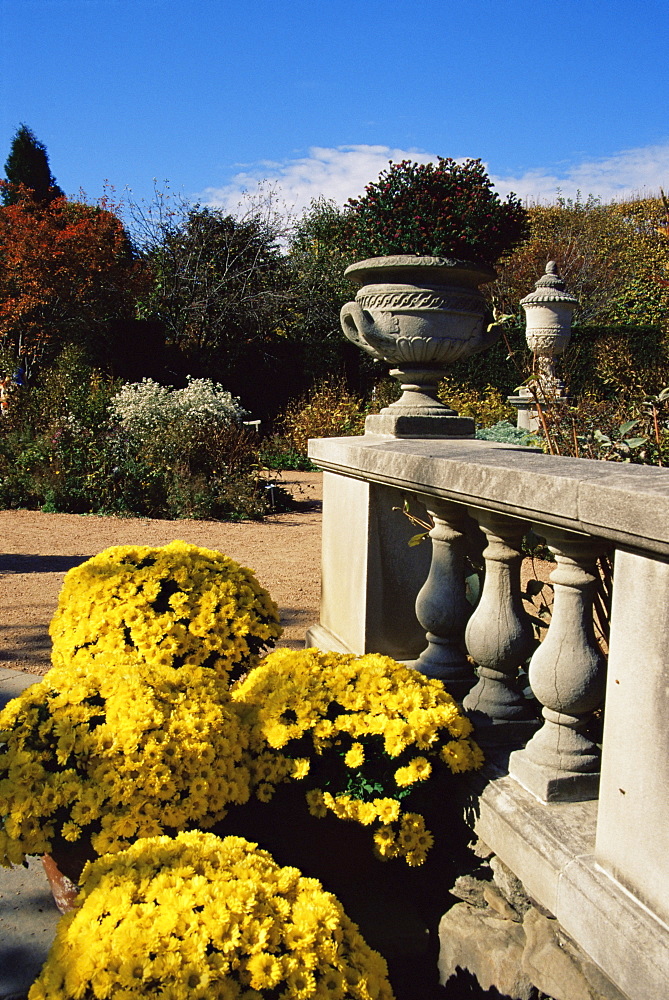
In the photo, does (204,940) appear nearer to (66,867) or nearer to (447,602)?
(66,867)

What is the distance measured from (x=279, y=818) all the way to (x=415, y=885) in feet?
1.29

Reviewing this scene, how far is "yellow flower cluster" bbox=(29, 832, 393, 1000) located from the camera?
1.21 metres

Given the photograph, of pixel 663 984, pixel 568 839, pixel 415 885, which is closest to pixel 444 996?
pixel 415 885

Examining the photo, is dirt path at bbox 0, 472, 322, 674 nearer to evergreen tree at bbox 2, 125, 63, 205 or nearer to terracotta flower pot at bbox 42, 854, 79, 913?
terracotta flower pot at bbox 42, 854, 79, 913

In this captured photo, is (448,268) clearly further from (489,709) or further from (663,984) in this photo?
(663,984)

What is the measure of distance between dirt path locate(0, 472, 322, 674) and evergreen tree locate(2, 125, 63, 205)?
541 inches

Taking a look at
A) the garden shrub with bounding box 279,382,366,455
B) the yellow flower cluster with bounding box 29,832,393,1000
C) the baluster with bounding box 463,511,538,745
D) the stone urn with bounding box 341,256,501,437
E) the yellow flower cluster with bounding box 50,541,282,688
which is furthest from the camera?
the garden shrub with bounding box 279,382,366,455

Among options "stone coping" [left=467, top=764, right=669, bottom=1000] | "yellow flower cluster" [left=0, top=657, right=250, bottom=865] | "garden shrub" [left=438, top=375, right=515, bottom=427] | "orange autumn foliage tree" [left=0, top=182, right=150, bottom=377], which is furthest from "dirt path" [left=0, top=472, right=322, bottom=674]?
"orange autumn foliage tree" [left=0, top=182, right=150, bottom=377]

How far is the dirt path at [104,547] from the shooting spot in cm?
474

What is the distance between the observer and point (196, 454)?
955cm

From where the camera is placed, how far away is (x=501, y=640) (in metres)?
2.15

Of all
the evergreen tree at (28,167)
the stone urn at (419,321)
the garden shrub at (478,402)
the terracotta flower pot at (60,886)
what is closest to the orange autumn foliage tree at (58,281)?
the evergreen tree at (28,167)

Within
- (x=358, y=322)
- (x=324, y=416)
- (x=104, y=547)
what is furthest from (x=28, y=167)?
(x=358, y=322)

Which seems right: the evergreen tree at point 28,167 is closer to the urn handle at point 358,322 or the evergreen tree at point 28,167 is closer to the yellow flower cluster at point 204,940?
the urn handle at point 358,322
